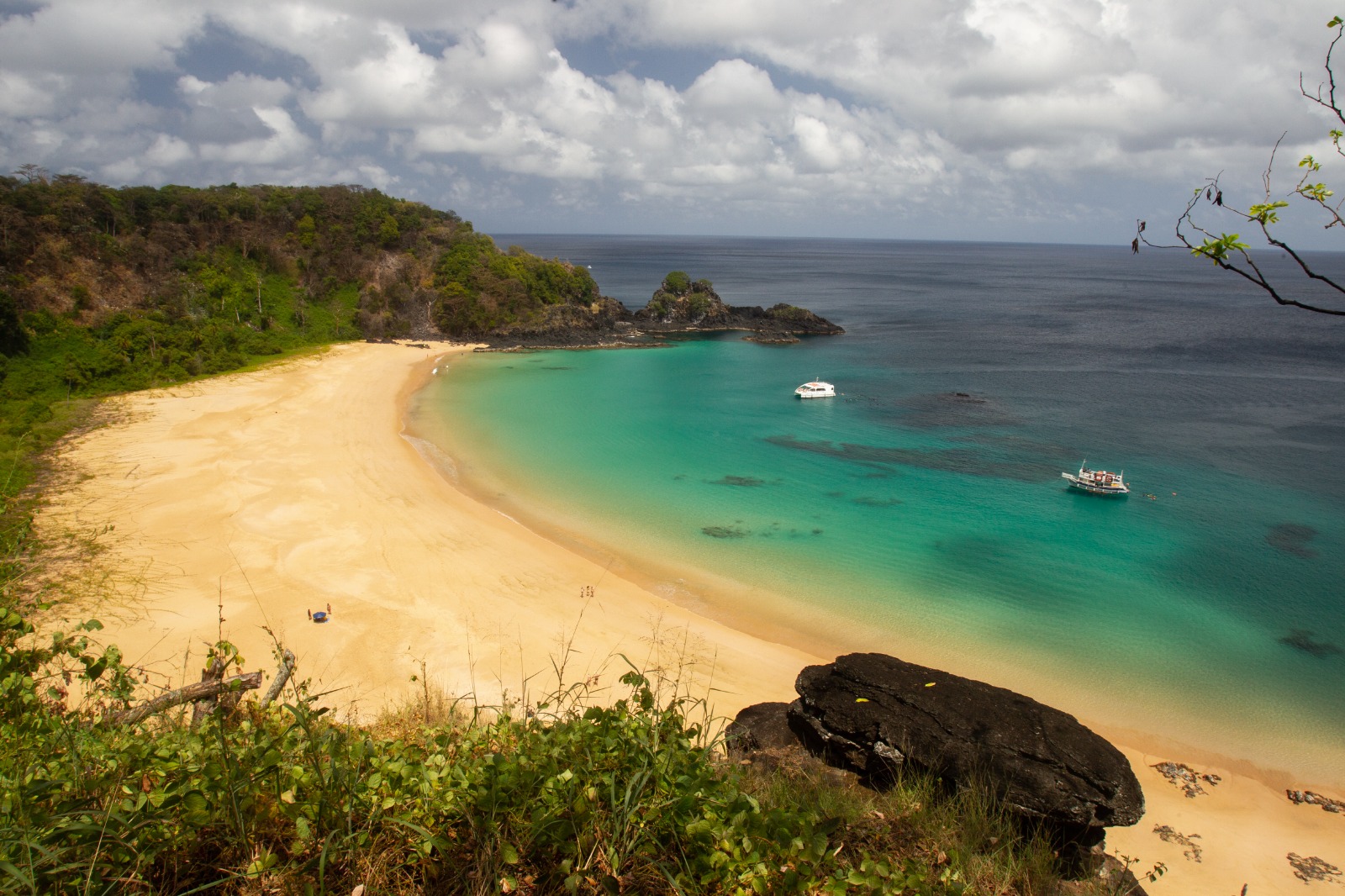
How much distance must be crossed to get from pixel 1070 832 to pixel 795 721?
3450 mm

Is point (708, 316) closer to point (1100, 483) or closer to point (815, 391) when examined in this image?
point (815, 391)

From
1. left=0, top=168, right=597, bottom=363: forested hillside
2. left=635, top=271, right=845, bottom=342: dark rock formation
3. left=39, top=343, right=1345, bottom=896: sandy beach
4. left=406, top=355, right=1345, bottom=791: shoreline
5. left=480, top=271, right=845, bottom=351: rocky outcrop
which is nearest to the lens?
left=39, top=343, right=1345, bottom=896: sandy beach

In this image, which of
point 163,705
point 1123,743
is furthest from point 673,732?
point 1123,743

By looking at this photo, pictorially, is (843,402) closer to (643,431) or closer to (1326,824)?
(643,431)

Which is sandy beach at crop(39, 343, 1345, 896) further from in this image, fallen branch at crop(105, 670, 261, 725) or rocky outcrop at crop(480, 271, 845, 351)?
rocky outcrop at crop(480, 271, 845, 351)

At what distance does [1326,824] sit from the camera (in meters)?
11.1

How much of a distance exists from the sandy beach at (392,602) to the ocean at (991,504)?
1.48 m

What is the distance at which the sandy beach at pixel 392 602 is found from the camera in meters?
11.1

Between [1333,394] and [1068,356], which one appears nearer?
[1333,394]

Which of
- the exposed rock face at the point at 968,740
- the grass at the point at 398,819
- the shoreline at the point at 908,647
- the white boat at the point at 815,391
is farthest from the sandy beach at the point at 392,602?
the white boat at the point at 815,391

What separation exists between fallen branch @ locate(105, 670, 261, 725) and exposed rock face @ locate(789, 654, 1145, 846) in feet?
22.6

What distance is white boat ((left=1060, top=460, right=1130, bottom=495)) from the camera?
2502cm

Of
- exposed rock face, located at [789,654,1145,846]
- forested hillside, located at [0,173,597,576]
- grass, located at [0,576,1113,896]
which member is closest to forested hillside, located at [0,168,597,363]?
forested hillside, located at [0,173,597,576]

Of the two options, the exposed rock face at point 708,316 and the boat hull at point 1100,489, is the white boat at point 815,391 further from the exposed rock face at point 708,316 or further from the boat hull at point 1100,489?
the exposed rock face at point 708,316
